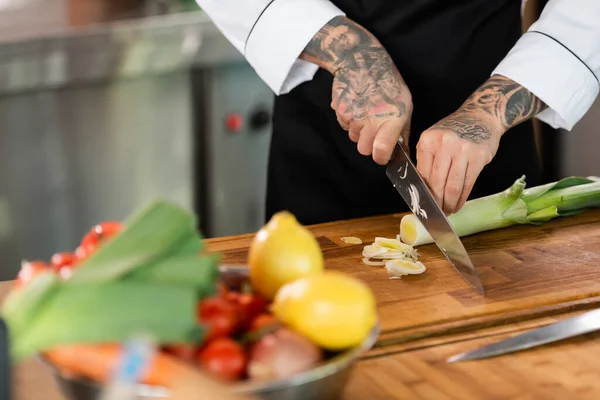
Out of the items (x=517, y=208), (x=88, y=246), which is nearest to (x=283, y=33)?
(x=517, y=208)

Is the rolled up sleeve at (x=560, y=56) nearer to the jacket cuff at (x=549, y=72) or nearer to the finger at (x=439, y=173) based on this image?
the jacket cuff at (x=549, y=72)

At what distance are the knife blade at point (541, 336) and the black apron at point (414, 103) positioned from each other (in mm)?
600

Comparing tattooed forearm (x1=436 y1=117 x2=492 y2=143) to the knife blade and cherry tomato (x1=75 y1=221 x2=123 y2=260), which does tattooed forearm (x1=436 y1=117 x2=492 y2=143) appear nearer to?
the knife blade

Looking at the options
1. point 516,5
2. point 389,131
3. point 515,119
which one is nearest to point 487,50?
point 516,5

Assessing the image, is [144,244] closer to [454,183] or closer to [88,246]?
[88,246]

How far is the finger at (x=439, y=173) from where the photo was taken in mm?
1312

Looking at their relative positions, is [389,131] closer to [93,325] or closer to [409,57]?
[409,57]

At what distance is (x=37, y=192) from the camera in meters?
2.22

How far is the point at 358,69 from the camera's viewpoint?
143cm

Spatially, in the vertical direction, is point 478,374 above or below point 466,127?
below

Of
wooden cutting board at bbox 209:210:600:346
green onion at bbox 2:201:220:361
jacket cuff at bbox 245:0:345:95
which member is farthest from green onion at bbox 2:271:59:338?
jacket cuff at bbox 245:0:345:95

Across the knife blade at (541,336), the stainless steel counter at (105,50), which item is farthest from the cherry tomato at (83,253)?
the stainless steel counter at (105,50)

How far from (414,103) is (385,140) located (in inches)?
12.5

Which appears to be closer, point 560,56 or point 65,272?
point 65,272
